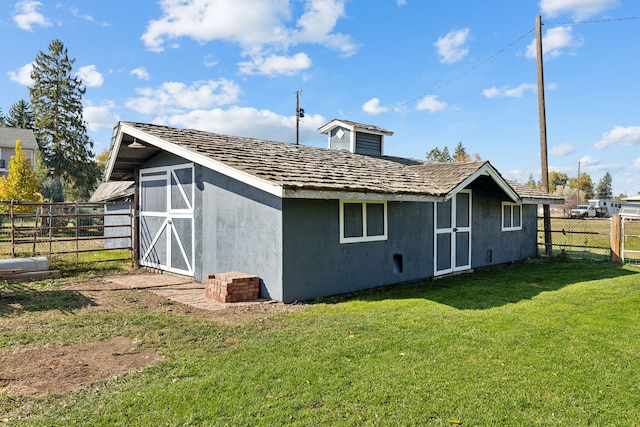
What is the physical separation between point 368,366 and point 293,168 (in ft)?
15.3

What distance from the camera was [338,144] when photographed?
14.3 m

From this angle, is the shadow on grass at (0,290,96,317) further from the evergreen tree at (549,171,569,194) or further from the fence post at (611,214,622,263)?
the evergreen tree at (549,171,569,194)

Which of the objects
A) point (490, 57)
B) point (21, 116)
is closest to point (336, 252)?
point (490, 57)

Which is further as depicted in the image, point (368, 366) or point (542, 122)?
point (542, 122)

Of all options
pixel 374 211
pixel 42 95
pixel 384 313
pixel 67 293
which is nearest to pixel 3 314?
pixel 67 293

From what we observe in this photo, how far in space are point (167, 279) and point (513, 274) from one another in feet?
28.9

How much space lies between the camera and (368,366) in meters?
4.14

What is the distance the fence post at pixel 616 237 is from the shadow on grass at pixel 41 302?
14.2 metres

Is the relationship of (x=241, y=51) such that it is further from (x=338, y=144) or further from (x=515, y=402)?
(x=515, y=402)

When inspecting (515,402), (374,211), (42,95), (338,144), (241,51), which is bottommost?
(515,402)

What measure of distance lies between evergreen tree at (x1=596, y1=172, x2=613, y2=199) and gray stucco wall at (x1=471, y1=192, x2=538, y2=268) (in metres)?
88.9

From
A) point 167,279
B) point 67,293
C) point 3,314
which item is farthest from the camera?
point 167,279

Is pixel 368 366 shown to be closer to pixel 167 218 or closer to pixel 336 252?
pixel 336 252

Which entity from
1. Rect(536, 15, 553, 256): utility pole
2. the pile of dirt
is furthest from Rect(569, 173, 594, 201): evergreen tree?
the pile of dirt
